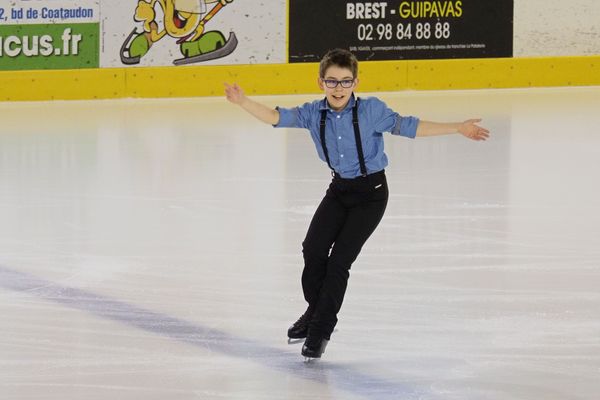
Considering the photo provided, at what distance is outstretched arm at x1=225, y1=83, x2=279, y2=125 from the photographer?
5.07m

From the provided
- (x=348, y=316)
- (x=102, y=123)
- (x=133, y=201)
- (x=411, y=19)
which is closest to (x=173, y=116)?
(x=102, y=123)

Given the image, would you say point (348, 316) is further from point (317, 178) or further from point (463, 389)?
point (317, 178)

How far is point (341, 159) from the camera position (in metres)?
5.09

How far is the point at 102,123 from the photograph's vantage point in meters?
13.2

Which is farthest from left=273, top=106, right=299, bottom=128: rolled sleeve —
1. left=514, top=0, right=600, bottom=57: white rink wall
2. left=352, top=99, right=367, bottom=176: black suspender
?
left=514, top=0, right=600, bottom=57: white rink wall

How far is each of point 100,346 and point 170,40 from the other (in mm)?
10566

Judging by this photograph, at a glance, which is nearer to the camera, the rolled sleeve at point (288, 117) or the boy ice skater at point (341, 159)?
the boy ice skater at point (341, 159)

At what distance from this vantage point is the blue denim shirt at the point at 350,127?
5039 mm

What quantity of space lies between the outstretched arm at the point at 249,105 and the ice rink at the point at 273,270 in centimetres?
88

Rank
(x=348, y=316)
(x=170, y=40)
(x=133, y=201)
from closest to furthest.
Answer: (x=348, y=316) < (x=133, y=201) < (x=170, y=40)

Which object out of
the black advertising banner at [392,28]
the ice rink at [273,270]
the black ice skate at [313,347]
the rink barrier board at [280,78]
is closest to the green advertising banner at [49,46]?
the rink barrier board at [280,78]

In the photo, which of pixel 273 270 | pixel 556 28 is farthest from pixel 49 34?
pixel 273 270

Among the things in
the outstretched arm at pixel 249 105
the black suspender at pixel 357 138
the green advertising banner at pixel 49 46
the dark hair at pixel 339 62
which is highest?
the green advertising banner at pixel 49 46

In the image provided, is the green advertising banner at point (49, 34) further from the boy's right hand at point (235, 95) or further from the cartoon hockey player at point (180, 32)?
the boy's right hand at point (235, 95)
